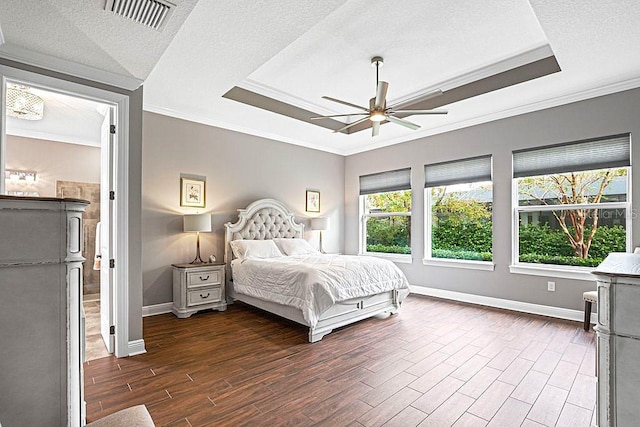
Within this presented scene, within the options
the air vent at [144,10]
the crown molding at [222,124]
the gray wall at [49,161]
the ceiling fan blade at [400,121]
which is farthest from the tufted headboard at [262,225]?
the air vent at [144,10]

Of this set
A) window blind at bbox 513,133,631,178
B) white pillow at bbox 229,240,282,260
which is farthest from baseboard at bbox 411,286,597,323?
white pillow at bbox 229,240,282,260

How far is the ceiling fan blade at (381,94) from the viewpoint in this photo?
129 inches

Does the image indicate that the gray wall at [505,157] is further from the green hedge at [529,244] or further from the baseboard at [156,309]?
the baseboard at [156,309]

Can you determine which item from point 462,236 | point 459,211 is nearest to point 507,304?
point 462,236

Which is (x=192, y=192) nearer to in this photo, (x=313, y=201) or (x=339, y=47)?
(x=313, y=201)

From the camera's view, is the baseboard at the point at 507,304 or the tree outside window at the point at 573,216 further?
the baseboard at the point at 507,304

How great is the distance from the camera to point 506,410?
84.0 inches

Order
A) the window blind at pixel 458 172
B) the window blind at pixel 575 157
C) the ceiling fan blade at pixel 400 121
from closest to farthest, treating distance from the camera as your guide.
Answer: the ceiling fan blade at pixel 400 121, the window blind at pixel 575 157, the window blind at pixel 458 172

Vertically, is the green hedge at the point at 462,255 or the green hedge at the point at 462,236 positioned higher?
the green hedge at the point at 462,236

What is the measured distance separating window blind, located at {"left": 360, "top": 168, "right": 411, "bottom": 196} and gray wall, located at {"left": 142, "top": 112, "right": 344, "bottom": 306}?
0.99 m

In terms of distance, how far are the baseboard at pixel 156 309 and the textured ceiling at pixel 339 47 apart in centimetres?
265

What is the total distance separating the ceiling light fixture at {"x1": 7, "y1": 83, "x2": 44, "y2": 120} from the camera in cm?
372

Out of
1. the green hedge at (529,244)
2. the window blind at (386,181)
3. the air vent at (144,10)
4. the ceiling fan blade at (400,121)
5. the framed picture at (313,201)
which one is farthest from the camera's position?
the framed picture at (313,201)

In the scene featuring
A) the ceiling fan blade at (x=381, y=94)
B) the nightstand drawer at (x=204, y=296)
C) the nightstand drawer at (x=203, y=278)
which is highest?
the ceiling fan blade at (x=381, y=94)
